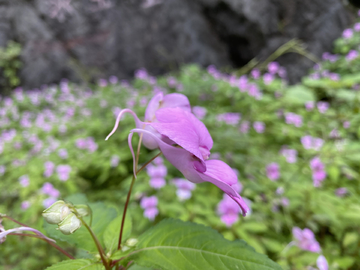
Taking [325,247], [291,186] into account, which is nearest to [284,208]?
[291,186]

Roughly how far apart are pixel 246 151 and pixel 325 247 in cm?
102

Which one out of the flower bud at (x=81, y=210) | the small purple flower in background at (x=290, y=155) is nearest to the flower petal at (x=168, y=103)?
the flower bud at (x=81, y=210)

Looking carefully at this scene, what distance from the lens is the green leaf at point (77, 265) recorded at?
380mm

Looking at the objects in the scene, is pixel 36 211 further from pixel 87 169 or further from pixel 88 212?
pixel 88 212

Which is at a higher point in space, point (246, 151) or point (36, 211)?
point (246, 151)

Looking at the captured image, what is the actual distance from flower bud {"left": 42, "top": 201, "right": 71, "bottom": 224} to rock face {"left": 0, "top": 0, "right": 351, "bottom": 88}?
513cm

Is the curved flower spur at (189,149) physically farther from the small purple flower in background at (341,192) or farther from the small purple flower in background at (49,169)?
the small purple flower in background at (49,169)

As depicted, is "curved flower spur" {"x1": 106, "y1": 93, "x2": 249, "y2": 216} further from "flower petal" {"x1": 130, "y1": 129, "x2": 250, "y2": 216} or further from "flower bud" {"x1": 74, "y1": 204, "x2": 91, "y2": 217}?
"flower bud" {"x1": 74, "y1": 204, "x2": 91, "y2": 217}

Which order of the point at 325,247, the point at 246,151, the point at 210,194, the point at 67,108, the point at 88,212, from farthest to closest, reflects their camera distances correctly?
the point at 67,108, the point at 246,151, the point at 210,194, the point at 325,247, the point at 88,212

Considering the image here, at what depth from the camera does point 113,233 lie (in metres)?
0.50

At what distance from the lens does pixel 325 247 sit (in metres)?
1.35

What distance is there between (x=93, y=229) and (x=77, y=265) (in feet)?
0.44

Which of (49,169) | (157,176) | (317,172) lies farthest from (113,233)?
(49,169)

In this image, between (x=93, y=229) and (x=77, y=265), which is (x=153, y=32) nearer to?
(x=93, y=229)
